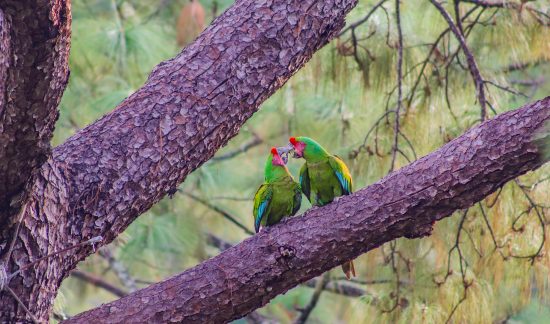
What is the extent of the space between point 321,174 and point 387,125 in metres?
0.46

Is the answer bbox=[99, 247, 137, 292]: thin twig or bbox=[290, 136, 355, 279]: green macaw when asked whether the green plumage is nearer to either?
bbox=[290, 136, 355, 279]: green macaw

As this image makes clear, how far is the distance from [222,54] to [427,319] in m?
1.11

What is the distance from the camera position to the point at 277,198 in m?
2.78

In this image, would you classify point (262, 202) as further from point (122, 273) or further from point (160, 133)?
point (122, 273)

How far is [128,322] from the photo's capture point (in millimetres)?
1864

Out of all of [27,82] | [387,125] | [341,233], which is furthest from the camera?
[387,125]

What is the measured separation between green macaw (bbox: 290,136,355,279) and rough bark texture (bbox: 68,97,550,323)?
0.76m

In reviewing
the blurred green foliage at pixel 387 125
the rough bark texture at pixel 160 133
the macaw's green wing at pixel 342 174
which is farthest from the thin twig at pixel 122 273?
the rough bark texture at pixel 160 133

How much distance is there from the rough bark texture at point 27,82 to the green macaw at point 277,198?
1166 millimetres

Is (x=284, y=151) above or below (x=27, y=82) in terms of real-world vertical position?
above

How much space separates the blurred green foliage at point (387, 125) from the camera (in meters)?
2.78

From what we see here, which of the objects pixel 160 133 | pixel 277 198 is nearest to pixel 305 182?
pixel 277 198

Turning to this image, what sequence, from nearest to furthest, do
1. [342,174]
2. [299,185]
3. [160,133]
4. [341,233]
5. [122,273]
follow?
[341,233], [160,133], [342,174], [299,185], [122,273]

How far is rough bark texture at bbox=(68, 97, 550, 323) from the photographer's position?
186 centimetres
